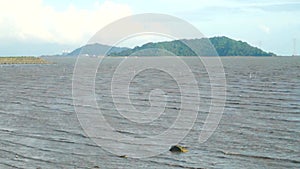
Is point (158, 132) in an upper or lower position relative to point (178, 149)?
upper

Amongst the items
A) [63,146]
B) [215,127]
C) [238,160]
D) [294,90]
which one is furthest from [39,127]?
[294,90]

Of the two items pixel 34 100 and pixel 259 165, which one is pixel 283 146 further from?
pixel 34 100

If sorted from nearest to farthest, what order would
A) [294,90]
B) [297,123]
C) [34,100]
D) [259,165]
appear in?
[259,165] < [297,123] < [34,100] < [294,90]

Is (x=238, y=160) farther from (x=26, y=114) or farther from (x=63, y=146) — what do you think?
(x=26, y=114)

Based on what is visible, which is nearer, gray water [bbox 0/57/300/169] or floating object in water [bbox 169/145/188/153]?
gray water [bbox 0/57/300/169]

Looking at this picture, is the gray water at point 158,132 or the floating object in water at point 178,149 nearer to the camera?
the gray water at point 158,132

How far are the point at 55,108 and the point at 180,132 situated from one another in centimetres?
1706

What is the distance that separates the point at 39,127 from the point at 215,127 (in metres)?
13.4

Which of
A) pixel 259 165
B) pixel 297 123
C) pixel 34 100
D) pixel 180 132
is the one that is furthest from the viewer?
pixel 34 100

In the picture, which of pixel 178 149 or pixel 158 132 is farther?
pixel 158 132

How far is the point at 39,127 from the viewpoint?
32.7 m

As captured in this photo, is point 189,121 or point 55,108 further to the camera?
point 55,108

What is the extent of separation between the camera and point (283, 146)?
2670cm

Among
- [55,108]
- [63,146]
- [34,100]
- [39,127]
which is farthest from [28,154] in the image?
[34,100]
